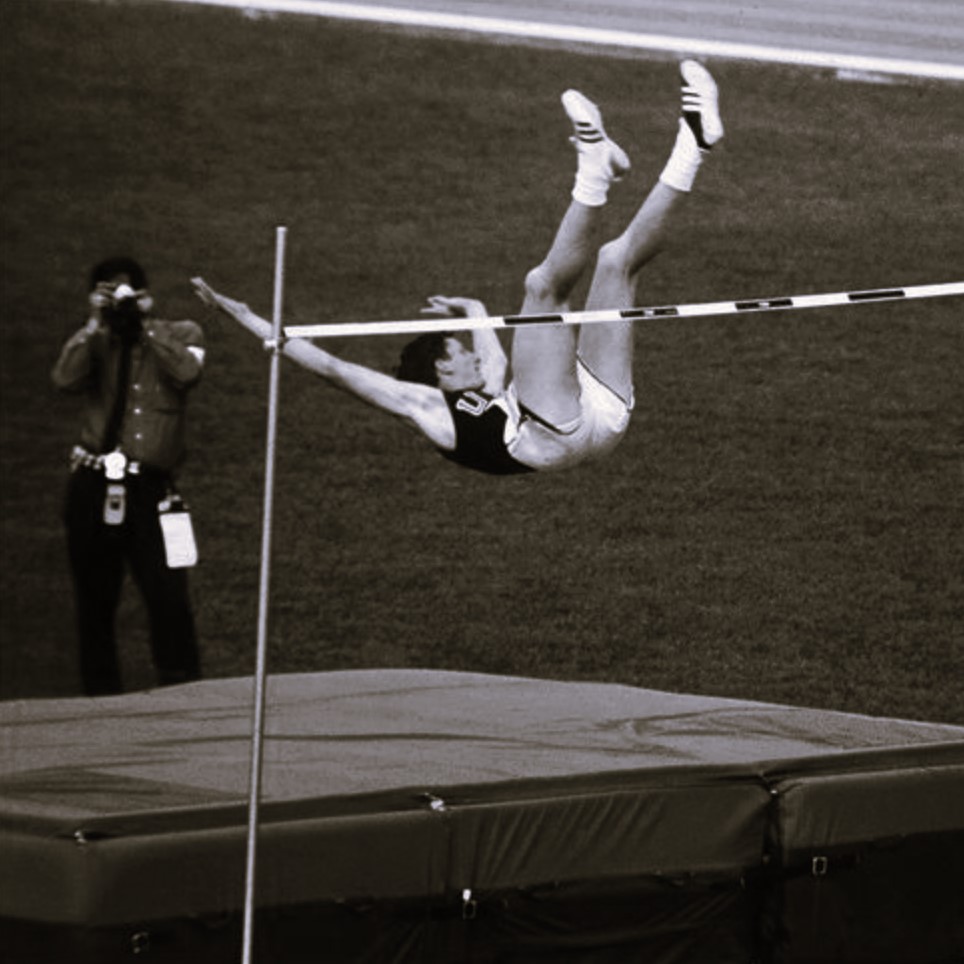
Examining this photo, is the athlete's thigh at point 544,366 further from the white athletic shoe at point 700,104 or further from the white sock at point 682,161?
the white athletic shoe at point 700,104

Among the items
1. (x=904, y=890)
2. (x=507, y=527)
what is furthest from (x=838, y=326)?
(x=904, y=890)

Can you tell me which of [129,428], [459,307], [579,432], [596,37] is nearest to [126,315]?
[129,428]

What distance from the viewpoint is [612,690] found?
5.27 metres

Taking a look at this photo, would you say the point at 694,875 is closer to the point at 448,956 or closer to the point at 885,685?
the point at 448,956

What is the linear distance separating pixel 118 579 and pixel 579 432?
1256 mm

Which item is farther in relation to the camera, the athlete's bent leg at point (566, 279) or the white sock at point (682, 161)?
the white sock at point (682, 161)

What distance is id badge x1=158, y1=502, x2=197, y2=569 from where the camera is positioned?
5.31m

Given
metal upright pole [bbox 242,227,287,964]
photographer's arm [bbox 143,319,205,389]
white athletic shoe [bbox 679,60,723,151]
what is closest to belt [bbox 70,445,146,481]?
photographer's arm [bbox 143,319,205,389]

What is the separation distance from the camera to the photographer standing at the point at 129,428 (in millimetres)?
5297

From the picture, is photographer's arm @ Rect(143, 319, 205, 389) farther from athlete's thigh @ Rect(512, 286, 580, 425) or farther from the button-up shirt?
athlete's thigh @ Rect(512, 286, 580, 425)

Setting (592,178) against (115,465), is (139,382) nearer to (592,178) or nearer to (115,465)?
(115,465)

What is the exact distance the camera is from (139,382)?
17.3 feet

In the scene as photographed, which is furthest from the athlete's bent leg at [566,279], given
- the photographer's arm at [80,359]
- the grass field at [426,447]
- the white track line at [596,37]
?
the photographer's arm at [80,359]

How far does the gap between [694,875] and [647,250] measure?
158 centimetres
